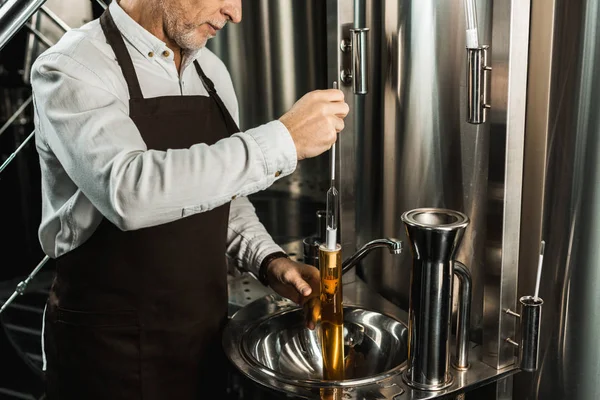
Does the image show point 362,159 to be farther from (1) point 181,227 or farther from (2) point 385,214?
(1) point 181,227

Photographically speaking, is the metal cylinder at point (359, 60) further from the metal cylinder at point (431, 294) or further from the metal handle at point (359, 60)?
the metal cylinder at point (431, 294)

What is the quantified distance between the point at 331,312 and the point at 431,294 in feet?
0.76

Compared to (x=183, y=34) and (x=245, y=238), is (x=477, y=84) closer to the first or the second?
(x=183, y=34)

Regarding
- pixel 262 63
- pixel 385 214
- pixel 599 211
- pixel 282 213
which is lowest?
pixel 282 213

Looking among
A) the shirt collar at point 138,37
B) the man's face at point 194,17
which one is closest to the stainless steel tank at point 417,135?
the man's face at point 194,17

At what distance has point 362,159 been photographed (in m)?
1.81

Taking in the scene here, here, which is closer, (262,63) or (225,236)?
(225,236)

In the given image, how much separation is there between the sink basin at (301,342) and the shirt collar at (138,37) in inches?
25.6

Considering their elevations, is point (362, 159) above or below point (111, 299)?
above

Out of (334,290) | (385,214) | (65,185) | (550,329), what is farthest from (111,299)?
(550,329)

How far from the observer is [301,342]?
1702 mm

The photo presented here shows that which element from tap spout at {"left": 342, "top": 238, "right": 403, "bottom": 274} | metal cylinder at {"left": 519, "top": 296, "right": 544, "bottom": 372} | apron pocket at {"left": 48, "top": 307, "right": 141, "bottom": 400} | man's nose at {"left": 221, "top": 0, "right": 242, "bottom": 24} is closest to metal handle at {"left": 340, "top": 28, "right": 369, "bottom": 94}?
man's nose at {"left": 221, "top": 0, "right": 242, "bottom": 24}

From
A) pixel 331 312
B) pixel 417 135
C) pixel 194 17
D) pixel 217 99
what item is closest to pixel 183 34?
pixel 194 17

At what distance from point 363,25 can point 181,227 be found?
0.63m
